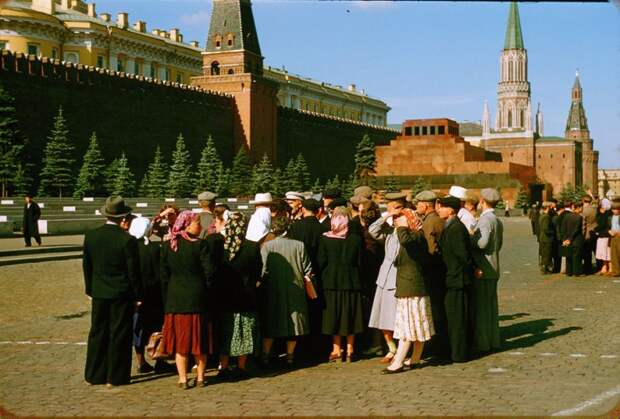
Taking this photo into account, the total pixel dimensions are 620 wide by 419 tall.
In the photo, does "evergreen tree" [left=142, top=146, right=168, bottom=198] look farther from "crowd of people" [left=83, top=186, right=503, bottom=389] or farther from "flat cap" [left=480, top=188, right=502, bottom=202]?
"flat cap" [left=480, top=188, right=502, bottom=202]

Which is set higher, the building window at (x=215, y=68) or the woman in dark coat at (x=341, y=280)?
the building window at (x=215, y=68)

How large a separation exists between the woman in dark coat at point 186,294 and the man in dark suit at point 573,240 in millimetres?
8872

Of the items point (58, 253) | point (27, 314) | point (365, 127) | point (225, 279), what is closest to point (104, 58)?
point (365, 127)

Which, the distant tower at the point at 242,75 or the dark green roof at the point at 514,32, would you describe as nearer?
the distant tower at the point at 242,75

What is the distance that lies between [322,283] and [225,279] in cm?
92

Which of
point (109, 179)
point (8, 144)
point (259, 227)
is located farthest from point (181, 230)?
point (109, 179)

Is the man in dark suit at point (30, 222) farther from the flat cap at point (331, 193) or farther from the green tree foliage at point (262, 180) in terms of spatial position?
the green tree foliage at point (262, 180)

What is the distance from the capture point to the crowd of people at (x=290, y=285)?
5.87m

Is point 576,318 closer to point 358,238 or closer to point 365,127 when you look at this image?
point 358,238

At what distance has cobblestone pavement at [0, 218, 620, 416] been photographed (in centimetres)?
513

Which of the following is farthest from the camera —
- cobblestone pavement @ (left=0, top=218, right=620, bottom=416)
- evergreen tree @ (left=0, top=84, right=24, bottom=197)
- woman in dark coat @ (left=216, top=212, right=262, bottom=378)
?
evergreen tree @ (left=0, top=84, right=24, bottom=197)

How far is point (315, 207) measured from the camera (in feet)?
22.8

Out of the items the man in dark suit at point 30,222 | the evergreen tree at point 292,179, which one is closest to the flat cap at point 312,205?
the man in dark suit at point 30,222

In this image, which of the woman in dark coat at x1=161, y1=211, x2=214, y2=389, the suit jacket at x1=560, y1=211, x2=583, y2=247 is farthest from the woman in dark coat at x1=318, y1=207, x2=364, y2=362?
the suit jacket at x1=560, y1=211, x2=583, y2=247
